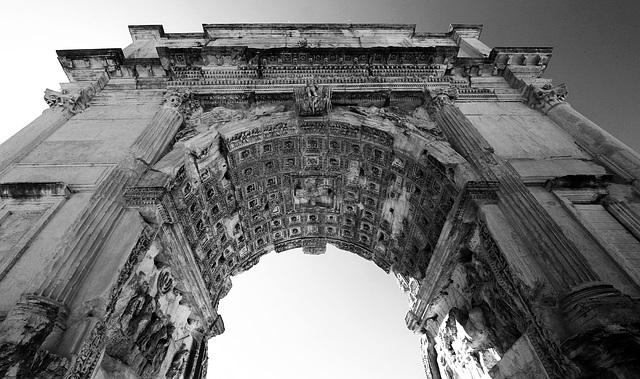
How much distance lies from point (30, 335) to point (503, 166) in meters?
8.68

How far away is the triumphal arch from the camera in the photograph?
511 cm

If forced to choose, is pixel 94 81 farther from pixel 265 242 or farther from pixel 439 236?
pixel 439 236

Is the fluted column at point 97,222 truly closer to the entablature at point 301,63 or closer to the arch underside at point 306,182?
the arch underside at point 306,182

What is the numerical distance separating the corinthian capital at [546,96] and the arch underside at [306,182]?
122 inches

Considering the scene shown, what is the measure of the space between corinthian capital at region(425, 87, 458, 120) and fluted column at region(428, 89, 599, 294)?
52cm

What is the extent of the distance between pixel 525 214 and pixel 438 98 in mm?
4711

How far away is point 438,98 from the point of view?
9.84 metres

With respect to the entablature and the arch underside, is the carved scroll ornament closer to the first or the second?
the entablature

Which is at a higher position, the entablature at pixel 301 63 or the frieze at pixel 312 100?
the entablature at pixel 301 63

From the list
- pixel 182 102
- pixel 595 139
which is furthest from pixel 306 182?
pixel 595 139

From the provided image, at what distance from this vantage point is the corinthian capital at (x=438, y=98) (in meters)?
9.70

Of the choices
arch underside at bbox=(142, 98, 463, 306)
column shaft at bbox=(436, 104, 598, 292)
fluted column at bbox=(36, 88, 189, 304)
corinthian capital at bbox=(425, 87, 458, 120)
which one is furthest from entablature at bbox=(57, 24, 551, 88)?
column shaft at bbox=(436, 104, 598, 292)

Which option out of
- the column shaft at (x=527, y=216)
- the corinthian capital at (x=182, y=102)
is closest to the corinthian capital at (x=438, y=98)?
the column shaft at (x=527, y=216)

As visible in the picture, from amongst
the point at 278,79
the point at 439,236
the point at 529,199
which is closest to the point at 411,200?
the point at 439,236
